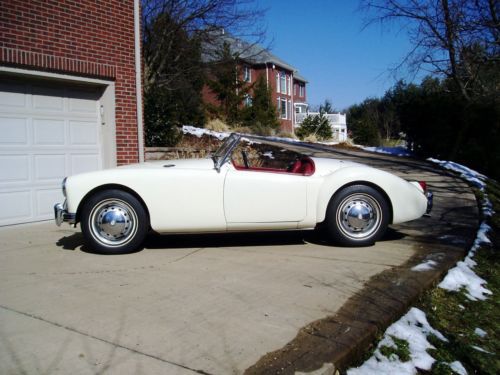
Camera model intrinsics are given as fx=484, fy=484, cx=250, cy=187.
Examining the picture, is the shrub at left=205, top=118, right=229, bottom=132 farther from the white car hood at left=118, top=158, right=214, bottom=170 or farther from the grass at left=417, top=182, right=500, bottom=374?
the grass at left=417, top=182, right=500, bottom=374

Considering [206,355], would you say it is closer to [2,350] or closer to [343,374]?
[343,374]

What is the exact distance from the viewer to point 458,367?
285 cm

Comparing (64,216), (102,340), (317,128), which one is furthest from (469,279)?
(317,128)

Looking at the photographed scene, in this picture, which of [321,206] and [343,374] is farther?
[321,206]

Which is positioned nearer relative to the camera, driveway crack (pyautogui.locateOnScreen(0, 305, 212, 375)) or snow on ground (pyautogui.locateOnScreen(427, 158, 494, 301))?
driveway crack (pyautogui.locateOnScreen(0, 305, 212, 375))

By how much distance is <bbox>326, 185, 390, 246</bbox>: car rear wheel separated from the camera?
523cm

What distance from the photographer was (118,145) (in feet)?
27.5

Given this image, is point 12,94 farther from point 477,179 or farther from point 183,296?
point 477,179

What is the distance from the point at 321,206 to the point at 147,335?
2.73m

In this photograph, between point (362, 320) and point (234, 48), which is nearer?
point (362, 320)

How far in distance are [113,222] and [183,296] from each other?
172 cm

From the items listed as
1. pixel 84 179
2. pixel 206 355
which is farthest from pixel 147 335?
pixel 84 179

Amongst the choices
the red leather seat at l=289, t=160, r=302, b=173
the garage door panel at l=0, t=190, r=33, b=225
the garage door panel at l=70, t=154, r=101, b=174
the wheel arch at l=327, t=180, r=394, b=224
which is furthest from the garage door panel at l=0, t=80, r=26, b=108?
the wheel arch at l=327, t=180, r=394, b=224

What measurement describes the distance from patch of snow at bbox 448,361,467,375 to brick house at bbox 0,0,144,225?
6.39 metres
